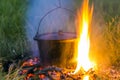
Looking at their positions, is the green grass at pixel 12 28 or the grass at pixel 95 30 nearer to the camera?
the grass at pixel 95 30

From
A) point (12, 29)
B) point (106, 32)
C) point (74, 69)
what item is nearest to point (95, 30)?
point (106, 32)

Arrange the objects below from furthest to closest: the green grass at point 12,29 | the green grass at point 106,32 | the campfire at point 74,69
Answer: the green grass at point 12,29
the green grass at point 106,32
the campfire at point 74,69

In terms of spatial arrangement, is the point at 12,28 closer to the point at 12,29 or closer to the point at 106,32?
the point at 12,29

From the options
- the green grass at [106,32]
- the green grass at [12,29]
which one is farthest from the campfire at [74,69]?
the green grass at [106,32]

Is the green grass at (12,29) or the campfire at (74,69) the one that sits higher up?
the green grass at (12,29)

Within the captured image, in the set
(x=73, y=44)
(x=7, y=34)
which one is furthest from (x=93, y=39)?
(x=7, y=34)

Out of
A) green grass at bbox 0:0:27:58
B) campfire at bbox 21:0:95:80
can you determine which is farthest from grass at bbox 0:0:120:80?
campfire at bbox 21:0:95:80

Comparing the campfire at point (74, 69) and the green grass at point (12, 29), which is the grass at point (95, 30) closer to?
the green grass at point (12, 29)

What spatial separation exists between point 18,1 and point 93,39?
153cm

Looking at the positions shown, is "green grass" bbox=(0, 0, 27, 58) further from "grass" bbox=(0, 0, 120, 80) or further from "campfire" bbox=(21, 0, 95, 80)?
"campfire" bbox=(21, 0, 95, 80)

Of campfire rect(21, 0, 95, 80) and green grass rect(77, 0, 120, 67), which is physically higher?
green grass rect(77, 0, 120, 67)

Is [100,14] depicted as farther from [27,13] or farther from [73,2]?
[27,13]

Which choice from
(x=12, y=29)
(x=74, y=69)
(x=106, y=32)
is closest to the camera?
(x=74, y=69)

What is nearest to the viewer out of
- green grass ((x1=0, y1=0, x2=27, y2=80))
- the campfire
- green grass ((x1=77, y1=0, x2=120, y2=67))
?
the campfire
